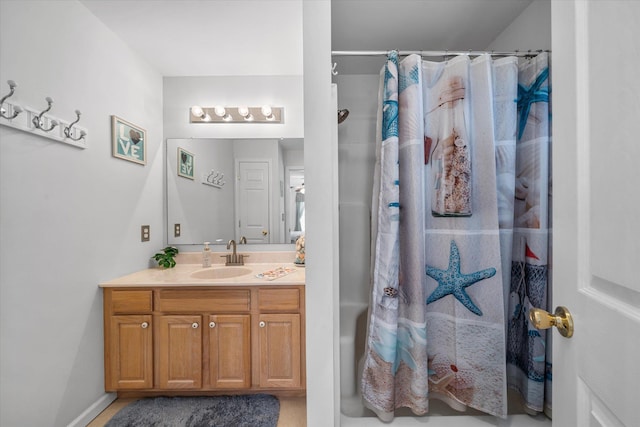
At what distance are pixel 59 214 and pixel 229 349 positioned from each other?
4.23 feet

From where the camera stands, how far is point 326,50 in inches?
36.7

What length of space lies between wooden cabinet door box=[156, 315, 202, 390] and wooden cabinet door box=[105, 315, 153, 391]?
0.07 metres

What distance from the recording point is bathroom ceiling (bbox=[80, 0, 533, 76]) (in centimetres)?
131

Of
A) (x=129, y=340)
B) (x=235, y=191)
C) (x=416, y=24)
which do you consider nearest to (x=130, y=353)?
(x=129, y=340)

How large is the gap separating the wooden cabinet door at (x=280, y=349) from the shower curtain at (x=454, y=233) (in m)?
0.78

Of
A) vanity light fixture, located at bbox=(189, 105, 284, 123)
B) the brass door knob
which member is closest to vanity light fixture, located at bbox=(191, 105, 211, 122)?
vanity light fixture, located at bbox=(189, 105, 284, 123)

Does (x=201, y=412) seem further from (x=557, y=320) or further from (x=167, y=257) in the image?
(x=557, y=320)

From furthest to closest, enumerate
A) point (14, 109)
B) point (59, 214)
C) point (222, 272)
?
point (222, 272), point (59, 214), point (14, 109)

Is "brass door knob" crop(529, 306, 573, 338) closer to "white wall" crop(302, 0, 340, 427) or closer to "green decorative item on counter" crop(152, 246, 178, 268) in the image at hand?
"white wall" crop(302, 0, 340, 427)

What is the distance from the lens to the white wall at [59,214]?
1.23 metres

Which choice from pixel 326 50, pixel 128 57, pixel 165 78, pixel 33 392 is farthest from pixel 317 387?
pixel 165 78

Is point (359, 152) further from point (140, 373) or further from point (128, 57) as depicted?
point (140, 373)

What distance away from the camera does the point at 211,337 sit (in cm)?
175

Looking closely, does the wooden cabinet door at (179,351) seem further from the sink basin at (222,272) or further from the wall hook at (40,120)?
the wall hook at (40,120)
